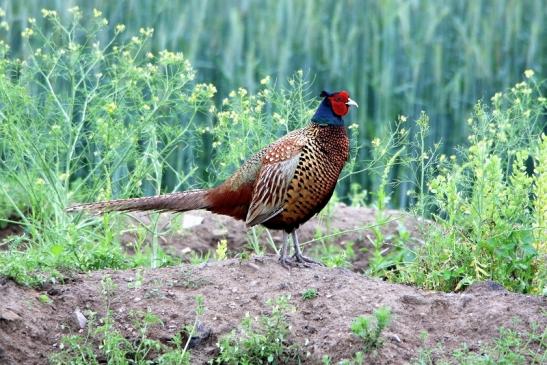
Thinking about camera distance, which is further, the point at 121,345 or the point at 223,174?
the point at 223,174

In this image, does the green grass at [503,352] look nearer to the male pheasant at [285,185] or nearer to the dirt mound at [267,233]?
the male pheasant at [285,185]

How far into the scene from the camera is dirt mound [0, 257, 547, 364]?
4.58 meters

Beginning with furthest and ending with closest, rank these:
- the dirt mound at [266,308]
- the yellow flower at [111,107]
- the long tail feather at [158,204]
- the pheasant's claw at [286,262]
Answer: the yellow flower at [111,107], the long tail feather at [158,204], the pheasant's claw at [286,262], the dirt mound at [266,308]

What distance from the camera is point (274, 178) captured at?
5.68 metres

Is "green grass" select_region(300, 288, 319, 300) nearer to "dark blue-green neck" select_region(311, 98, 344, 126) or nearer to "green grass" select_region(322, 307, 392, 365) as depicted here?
"green grass" select_region(322, 307, 392, 365)

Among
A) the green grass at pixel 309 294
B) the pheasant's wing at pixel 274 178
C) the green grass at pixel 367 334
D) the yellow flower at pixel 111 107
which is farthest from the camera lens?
the yellow flower at pixel 111 107

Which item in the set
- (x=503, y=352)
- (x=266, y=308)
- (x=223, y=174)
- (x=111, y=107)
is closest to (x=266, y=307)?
(x=266, y=308)

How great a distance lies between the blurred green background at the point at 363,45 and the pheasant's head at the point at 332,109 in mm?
3380

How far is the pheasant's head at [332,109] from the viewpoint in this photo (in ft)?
19.1

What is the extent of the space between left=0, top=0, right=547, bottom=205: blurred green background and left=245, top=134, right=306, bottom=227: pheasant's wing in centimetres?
351

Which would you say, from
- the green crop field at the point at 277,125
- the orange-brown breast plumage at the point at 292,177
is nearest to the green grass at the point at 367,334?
the green crop field at the point at 277,125

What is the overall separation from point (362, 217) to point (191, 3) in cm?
277

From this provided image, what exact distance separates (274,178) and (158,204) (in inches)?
25.6

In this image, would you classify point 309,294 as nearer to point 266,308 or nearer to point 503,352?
point 266,308
